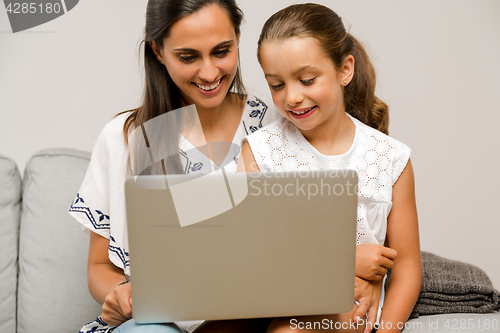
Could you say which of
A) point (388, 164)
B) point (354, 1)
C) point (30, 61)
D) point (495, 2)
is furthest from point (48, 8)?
point (495, 2)

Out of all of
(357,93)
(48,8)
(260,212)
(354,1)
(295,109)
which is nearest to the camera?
(260,212)

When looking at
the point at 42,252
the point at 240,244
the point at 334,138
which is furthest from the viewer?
the point at 42,252

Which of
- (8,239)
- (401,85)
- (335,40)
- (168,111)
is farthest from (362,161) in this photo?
(8,239)

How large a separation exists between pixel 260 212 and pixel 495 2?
6.04 ft

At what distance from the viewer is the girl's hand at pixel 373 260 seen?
3.68 ft

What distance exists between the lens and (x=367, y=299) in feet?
3.76

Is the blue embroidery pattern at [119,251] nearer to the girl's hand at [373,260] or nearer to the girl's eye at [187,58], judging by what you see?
the girl's eye at [187,58]

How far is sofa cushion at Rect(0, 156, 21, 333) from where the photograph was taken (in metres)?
1.55

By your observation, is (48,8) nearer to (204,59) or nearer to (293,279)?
(204,59)

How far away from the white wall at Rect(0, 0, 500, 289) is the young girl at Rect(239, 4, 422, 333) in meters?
0.61

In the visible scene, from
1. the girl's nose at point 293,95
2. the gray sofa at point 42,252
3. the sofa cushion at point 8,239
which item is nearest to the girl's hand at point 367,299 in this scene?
the girl's nose at point 293,95

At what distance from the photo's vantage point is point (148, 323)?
0.93 metres

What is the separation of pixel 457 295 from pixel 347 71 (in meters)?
0.68

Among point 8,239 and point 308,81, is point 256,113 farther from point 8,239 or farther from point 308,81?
point 8,239
